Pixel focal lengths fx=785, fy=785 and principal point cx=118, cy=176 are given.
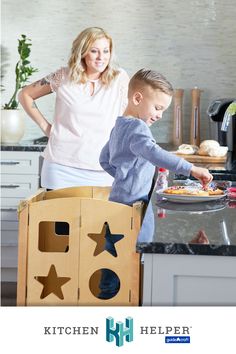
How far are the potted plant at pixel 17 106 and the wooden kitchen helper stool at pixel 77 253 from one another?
2083mm

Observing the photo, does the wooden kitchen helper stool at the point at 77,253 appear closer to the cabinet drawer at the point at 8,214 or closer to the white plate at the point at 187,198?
the white plate at the point at 187,198

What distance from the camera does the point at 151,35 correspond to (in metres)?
4.33

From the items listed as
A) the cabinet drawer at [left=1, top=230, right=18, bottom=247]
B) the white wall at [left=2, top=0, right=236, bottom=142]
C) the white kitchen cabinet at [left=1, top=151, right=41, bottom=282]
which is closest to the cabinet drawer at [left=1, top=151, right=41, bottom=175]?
the white kitchen cabinet at [left=1, top=151, right=41, bottom=282]

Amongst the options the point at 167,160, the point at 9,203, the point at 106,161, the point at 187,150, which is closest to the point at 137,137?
the point at 167,160

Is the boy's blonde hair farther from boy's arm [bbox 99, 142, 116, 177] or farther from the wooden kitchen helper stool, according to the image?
the wooden kitchen helper stool

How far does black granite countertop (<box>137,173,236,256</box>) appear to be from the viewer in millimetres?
1580

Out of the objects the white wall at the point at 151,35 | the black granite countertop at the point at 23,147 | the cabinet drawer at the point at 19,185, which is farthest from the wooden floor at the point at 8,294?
the white wall at the point at 151,35

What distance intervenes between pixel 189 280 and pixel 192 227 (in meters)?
0.20

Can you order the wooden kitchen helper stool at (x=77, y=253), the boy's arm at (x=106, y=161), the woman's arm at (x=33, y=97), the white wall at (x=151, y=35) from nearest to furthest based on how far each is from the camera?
1. the wooden kitchen helper stool at (x=77, y=253)
2. the boy's arm at (x=106, y=161)
3. the woman's arm at (x=33, y=97)
4. the white wall at (x=151, y=35)

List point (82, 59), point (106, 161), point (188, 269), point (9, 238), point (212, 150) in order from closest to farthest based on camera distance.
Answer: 1. point (188, 269)
2. point (106, 161)
3. point (82, 59)
4. point (212, 150)
5. point (9, 238)

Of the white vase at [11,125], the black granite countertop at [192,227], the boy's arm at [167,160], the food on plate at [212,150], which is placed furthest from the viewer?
the white vase at [11,125]

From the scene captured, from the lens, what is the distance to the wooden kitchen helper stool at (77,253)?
199 centimetres

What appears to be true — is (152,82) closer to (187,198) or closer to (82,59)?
(187,198)
